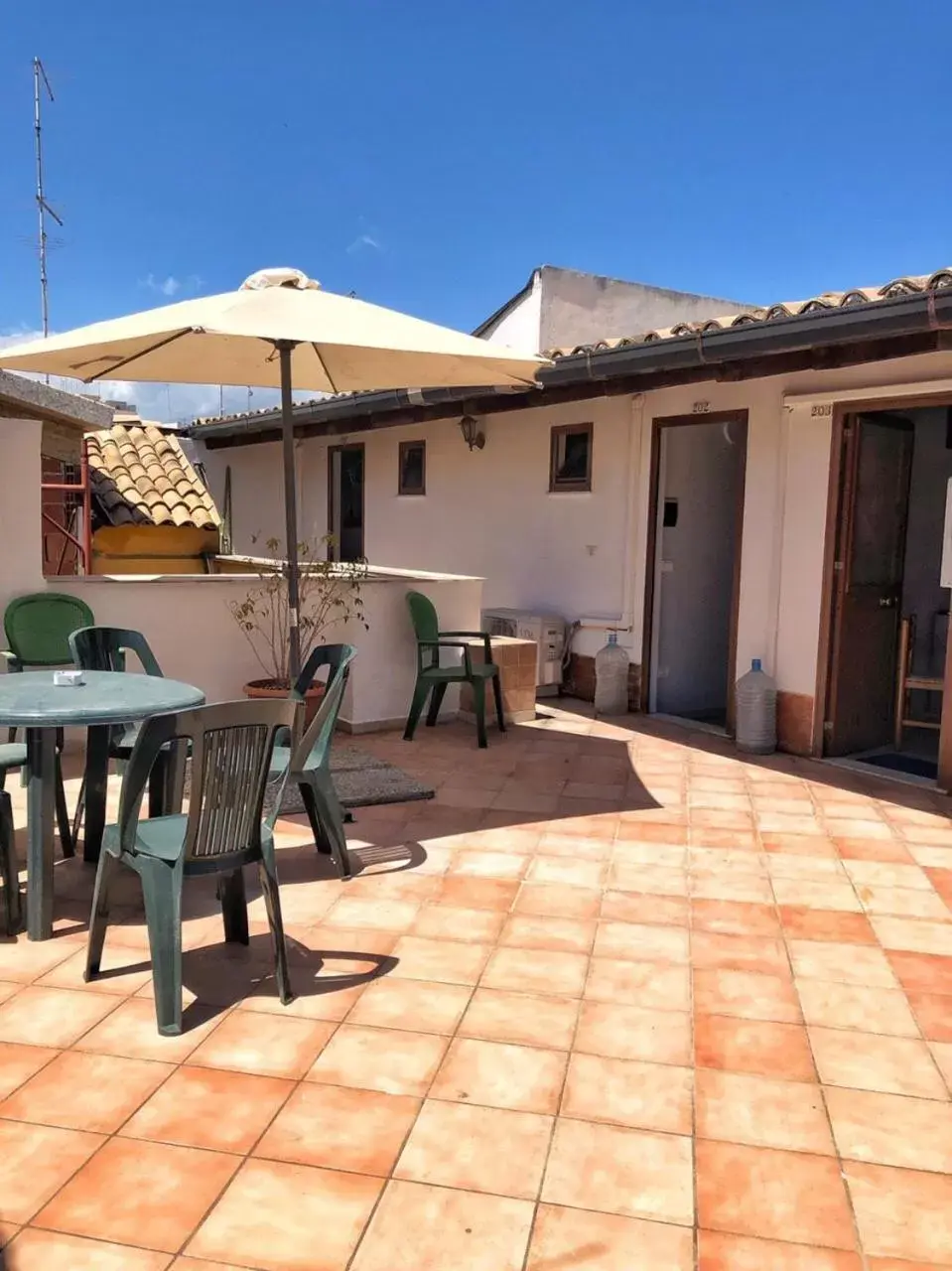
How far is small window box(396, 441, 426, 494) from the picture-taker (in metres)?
10.4

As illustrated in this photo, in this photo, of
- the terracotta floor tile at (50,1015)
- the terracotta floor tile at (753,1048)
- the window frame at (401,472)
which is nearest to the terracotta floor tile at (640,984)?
the terracotta floor tile at (753,1048)

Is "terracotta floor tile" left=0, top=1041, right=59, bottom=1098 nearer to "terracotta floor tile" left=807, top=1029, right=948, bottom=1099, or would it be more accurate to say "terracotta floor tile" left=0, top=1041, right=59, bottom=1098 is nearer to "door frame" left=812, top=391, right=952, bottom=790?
"terracotta floor tile" left=807, top=1029, right=948, bottom=1099

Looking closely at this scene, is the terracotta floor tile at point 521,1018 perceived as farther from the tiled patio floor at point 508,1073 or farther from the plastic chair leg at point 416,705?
the plastic chair leg at point 416,705

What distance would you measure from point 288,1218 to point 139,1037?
942mm

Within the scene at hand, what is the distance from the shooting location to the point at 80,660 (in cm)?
440

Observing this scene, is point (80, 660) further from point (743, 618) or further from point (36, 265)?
point (36, 265)

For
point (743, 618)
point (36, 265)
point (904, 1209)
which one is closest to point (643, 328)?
point (743, 618)

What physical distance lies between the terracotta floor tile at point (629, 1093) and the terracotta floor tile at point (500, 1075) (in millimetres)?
48

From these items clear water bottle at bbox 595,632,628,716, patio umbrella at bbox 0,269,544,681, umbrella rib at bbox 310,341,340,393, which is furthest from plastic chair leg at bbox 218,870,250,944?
clear water bottle at bbox 595,632,628,716

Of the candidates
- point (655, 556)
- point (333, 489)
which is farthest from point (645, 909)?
point (333, 489)

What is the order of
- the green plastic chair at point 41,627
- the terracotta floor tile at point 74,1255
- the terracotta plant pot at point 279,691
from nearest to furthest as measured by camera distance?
the terracotta floor tile at point 74,1255, the green plastic chair at point 41,627, the terracotta plant pot at point 279,691

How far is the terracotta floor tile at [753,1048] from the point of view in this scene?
2.71m

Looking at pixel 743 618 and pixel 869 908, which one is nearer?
pixel 869 908

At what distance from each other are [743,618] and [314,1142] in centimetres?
547
